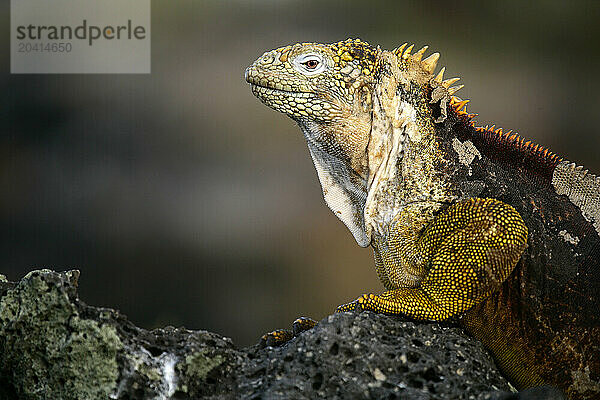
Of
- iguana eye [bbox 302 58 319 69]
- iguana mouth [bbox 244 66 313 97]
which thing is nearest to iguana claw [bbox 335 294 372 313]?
iguana mouth [bbox 244 66 313 97]

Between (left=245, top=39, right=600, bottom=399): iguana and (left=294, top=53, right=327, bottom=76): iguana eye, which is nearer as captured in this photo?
(left=245, top=39, right=600, bottom=399): iguana

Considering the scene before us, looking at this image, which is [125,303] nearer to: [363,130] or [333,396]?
[363,130]

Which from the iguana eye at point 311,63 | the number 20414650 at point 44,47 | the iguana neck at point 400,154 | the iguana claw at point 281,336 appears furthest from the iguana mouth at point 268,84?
the number 20414650 at point 44,47

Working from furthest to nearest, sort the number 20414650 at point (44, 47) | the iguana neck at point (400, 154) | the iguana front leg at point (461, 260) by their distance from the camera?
the number 20414650 at point (44, 47) < the iguana neck at point (400, 154) < the iguana front leg at point (461, 260)

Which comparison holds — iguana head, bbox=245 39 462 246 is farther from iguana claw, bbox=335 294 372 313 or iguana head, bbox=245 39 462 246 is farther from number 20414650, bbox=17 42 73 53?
number 20414650, bbox=17 42 73 53

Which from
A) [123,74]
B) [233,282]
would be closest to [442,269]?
[233,282]

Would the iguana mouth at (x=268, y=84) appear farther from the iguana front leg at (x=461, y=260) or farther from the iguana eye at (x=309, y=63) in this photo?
the iguana front leg at (x=461, y=260)

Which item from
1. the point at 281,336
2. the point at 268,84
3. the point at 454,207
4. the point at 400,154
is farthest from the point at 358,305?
the point at 268,84

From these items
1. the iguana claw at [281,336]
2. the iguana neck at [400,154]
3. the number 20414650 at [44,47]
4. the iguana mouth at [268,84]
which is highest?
the number 20414650 at [44,47]
